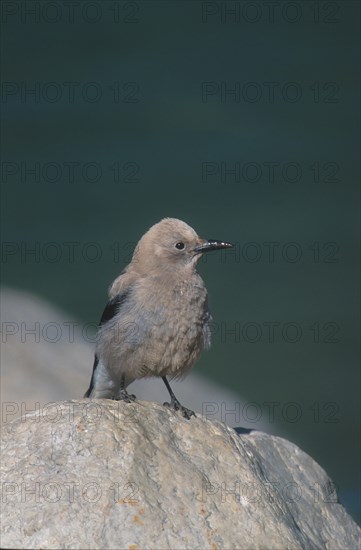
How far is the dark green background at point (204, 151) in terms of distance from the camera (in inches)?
581

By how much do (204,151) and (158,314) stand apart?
7851mm

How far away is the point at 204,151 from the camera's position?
15523 millimetres

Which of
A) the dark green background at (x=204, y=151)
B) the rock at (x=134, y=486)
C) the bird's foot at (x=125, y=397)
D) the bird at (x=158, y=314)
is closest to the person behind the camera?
the rock at (x=134, y=486)

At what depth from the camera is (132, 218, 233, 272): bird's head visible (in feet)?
27.6

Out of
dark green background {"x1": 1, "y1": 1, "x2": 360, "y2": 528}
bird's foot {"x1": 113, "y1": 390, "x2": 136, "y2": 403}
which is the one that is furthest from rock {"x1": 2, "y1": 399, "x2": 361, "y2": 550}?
dark green background {"x1": 1, "y1": 1, "x2": 360, "y2": 528}

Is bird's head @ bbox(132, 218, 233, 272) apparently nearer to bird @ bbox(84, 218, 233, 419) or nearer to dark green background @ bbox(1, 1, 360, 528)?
bird @ bbox(84, 218, 233, 419)

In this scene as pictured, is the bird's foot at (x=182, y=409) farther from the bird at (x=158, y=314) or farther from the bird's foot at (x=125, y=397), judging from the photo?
the bird's foot at (x=125, y=397)

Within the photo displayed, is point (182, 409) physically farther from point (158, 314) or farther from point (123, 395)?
point (158, 314)

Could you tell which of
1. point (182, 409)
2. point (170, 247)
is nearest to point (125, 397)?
point (182, 409)

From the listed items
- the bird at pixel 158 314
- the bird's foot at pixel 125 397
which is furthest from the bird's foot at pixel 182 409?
the bird's foot at pixel 125 397

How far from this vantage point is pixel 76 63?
49.8ft

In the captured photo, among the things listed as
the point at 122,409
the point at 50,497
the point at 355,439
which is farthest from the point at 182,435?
the point at 355,439

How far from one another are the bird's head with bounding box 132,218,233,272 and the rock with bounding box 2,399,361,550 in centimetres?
166

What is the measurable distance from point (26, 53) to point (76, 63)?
750mm
